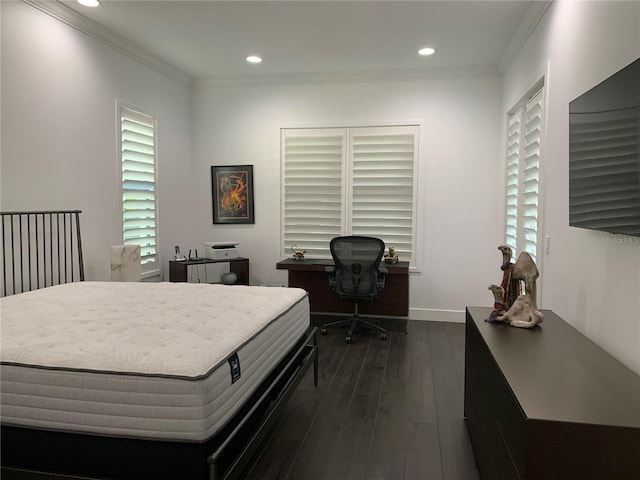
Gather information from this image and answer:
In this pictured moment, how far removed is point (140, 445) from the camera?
1.59 m

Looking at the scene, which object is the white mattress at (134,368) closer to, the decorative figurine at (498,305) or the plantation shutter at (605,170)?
the decorative figurine at (498,305)

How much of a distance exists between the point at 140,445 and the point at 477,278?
4.23 m

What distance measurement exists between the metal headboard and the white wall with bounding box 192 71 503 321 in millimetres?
2262

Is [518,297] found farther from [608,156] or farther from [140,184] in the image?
Answer: [140,184]

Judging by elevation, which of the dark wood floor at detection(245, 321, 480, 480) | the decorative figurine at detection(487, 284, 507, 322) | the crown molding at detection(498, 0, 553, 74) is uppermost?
the crown molding at detection(498, 0, 553, 74)

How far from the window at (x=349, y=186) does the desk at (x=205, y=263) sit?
54 cm

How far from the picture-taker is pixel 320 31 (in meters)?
3.94

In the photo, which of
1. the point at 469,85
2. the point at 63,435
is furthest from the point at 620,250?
the point at 469,85

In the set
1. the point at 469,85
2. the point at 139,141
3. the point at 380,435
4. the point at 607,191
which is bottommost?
the point at 380,435

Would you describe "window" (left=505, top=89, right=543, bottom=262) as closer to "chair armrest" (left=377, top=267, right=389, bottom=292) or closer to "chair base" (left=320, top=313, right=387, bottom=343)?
"chair armrest" (left=377, top=267, right=389, bottom=292)

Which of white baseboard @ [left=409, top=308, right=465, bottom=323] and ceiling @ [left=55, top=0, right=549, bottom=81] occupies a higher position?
ceiling @ [left=55, top=0, right=549, bottom=81]

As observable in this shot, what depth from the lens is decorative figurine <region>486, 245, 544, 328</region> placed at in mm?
2242

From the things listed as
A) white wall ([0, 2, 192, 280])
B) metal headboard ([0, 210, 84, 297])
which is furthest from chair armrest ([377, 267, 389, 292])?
metal headboard ([0, 210, 84, 297])

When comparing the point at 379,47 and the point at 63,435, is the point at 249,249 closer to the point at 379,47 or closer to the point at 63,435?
the point at 379,47
